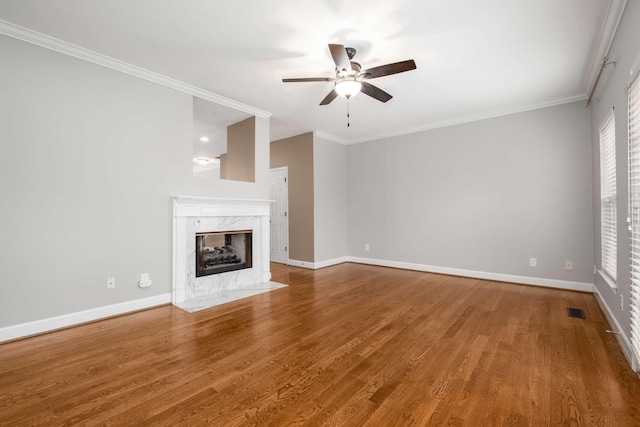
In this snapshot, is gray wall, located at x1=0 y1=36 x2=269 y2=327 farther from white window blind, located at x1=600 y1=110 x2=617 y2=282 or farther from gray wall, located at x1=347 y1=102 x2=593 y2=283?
white window blind, located at x1=600 y1=110 x2=617 y2=282

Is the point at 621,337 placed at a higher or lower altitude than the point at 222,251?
lower

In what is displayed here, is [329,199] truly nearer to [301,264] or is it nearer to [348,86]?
[301,264]

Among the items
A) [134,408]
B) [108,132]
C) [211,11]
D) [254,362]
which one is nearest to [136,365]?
[134,408]

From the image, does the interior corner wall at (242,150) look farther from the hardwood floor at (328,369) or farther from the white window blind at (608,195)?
the white window blind at (608,195)

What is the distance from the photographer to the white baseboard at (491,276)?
392 cm

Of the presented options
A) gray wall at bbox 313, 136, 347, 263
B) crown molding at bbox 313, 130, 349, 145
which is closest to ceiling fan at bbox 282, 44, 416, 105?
crown molding at bbox 313, 130, 349, 145

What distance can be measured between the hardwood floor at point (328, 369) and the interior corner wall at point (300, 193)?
240cm

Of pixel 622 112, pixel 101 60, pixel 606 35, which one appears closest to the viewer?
pixel 622 112

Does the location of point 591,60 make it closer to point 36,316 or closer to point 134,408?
point 134,408

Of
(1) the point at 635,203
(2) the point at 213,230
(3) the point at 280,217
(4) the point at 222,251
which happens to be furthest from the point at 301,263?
(1) the point at 635,203

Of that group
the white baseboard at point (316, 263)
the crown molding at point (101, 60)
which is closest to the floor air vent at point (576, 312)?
the white baseboard at point (316, 263)

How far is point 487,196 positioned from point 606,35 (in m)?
2.45

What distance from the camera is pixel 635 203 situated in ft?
6.59

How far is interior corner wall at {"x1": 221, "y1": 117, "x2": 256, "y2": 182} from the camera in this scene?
4.53 m
